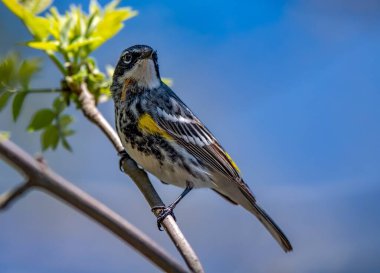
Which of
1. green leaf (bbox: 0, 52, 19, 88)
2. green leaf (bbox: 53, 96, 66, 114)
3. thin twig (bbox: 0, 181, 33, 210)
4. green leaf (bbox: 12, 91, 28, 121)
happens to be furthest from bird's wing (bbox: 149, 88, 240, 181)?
thin twig (bbox: 0, 181, 33, 210)

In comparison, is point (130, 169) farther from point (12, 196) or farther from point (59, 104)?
point (12, 196)

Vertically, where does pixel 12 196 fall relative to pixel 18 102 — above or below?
below

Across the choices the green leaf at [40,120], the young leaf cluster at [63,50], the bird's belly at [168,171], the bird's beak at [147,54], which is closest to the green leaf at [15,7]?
the young leaf cluster at [63,50]

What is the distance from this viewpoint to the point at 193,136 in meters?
2.24

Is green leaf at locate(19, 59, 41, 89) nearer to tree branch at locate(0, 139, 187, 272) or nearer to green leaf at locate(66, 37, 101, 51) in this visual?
green leaf at locate(66, 37, 101, 51)

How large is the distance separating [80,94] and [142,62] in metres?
0.64

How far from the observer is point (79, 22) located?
1.58 meters

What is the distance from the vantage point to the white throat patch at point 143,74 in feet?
7.30

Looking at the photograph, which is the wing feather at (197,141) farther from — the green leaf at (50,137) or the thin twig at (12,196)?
the thin twig at (12,196)

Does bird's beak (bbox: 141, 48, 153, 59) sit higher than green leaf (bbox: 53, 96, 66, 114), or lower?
higher

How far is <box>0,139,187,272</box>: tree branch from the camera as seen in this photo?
47 cm

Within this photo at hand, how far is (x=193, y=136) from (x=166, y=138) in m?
0.19

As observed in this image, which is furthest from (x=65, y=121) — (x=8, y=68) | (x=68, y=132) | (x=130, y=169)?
(x=130, y=169)

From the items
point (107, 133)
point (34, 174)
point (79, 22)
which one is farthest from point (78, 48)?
point (34, 174)
